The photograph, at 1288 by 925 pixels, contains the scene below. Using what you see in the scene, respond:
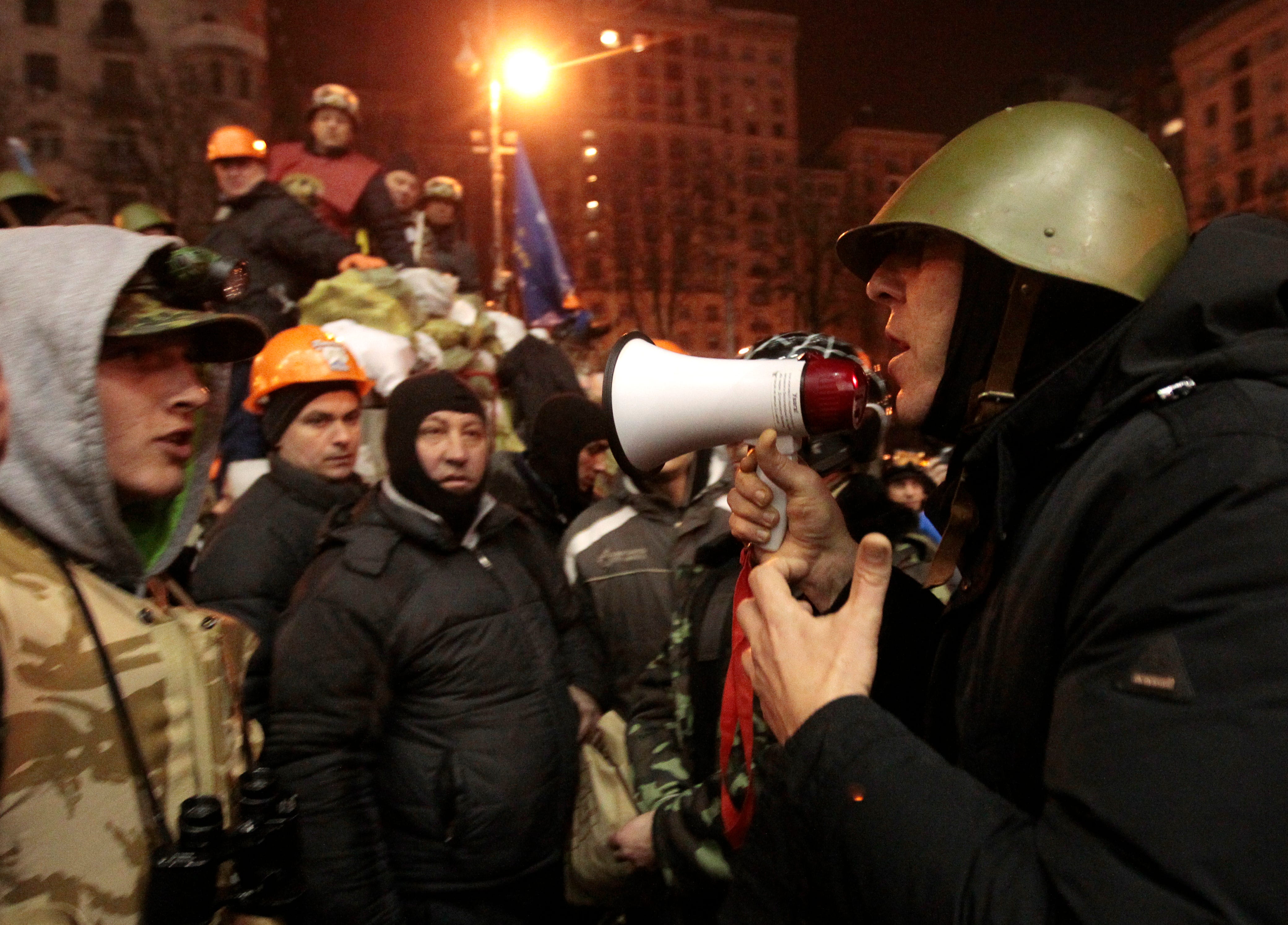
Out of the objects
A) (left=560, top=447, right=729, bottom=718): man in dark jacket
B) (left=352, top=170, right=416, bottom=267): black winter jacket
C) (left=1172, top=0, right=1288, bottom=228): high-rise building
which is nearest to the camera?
(left=560, top=447, right=729, bottom=718): man in dark jacket

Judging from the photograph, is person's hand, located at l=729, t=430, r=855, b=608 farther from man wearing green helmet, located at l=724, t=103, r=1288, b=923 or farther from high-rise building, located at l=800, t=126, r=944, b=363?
high-rise building, located at l=800, t=126, r=944, b=363

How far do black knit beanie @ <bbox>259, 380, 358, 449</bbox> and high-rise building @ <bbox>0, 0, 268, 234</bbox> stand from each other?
2190 cm

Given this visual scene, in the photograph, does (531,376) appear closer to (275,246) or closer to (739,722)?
(275,246)

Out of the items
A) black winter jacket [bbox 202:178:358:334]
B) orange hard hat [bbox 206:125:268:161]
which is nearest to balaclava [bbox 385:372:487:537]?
black winter jacket [bbox 202:178:358:334]

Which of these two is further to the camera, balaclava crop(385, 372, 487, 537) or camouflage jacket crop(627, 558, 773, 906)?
balaclava crop(385, 372, 487, 537)

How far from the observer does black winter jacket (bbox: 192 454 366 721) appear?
10.9 ft

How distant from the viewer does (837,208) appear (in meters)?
33.7

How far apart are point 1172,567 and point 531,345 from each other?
7.30 metres

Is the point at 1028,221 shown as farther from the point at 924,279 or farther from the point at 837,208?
the point at 837,208

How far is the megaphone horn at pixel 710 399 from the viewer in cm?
179

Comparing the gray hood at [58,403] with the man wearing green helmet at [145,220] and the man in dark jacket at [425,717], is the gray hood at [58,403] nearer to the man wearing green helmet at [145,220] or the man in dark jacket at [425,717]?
the man in dark jacket at [425,717]

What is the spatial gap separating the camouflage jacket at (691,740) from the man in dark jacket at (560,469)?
2.72 meters

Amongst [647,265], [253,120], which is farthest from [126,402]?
[253,120]

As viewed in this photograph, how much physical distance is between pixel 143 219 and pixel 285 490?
4.03m
